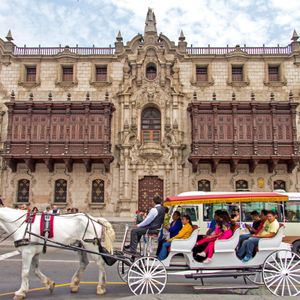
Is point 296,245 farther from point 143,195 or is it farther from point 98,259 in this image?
point 143,195

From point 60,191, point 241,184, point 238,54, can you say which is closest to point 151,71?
point 238,54

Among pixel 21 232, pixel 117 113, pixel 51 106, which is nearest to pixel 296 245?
pixel 21 232

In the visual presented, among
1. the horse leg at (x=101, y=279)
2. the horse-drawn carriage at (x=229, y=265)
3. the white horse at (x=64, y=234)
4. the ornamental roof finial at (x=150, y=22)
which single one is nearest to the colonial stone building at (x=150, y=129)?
the ornamental roof finial at (x=150, y=22)

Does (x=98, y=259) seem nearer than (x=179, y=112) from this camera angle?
Yes

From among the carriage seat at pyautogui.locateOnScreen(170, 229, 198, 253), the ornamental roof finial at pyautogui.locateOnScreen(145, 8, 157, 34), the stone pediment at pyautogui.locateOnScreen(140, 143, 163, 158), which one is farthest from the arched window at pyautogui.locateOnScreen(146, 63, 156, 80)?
the carriage seat at pyautogui.locateOnScreen(170, 229, 198, 253)

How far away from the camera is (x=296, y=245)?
50.6 feet

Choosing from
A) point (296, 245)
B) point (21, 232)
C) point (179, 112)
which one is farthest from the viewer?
point (179, 112)

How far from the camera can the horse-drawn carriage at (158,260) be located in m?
7.83

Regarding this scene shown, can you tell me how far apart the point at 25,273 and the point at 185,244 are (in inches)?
141

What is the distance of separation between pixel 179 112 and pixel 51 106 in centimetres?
976

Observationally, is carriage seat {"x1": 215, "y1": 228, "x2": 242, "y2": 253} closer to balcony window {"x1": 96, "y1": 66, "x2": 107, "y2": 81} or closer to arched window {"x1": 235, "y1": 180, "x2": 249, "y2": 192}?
arched window {"x1": 235, "y1": 180, "x2": 249, "y2": 192}

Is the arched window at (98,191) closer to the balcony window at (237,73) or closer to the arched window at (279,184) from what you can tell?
the arched window at (279,184)

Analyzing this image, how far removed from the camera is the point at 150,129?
1096 inches

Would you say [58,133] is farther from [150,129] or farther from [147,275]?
[147,275]
